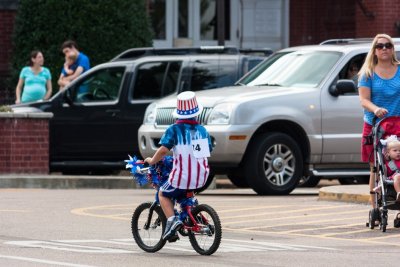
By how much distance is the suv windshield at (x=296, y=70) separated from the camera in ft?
59.8

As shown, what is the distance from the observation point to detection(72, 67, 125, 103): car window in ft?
68.8

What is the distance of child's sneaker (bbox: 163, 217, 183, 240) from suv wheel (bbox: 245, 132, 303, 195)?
20.5 feet

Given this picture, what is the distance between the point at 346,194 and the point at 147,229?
4.94m

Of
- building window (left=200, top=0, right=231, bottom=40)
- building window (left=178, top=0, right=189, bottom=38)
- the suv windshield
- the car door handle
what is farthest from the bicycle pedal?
building window (left=200, top=0, right=231, bottom=40)

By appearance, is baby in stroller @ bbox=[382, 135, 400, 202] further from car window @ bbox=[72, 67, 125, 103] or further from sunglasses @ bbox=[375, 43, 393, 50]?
car window @ bbox=[72, 67, 125, 103]

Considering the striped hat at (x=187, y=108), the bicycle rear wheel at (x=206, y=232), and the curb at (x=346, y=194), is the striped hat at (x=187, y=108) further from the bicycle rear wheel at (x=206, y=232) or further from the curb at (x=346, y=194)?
the curb at (x=346, y=194)

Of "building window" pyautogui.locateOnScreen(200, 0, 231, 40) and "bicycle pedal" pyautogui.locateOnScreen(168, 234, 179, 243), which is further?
"building window" pyautogui.locateOnScreen(200, 0, 231, 40)

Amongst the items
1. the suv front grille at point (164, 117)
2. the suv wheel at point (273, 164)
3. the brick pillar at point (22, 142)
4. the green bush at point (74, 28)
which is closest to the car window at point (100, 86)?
the brick pillar at point (22, 142)

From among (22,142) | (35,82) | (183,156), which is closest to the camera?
(183,156)

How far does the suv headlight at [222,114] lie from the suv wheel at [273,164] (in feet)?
1.71

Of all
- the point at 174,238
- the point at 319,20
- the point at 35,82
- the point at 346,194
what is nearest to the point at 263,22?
the point at 319,20

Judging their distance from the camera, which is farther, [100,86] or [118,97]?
[100,86]

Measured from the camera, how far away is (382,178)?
13.1 m

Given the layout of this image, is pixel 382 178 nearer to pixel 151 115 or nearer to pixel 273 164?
pixel 273 164
